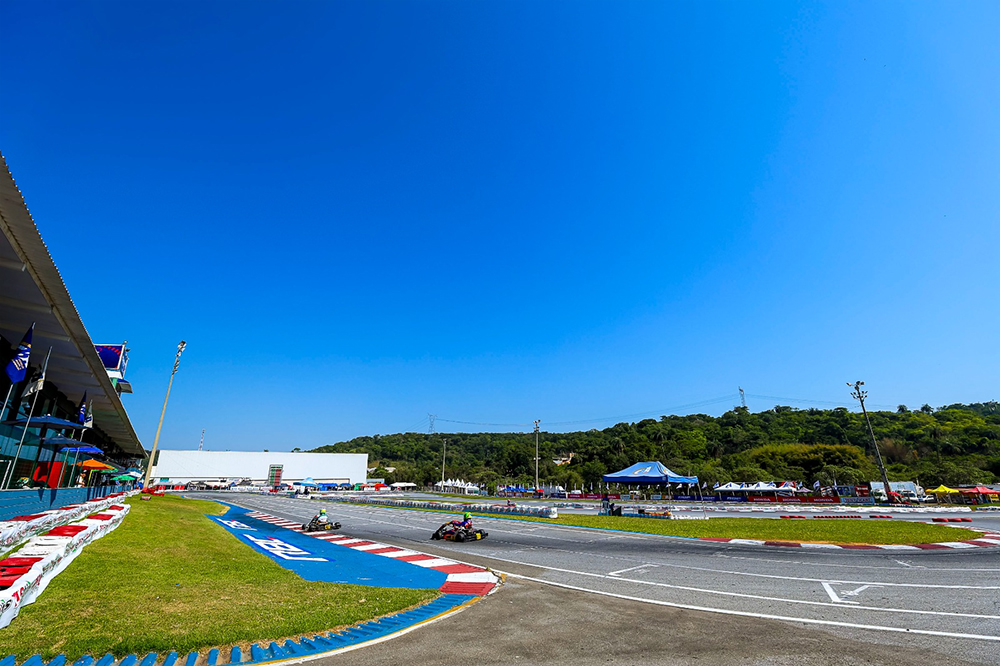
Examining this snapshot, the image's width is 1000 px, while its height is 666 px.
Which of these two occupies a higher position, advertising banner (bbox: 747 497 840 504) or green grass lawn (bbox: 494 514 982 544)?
advertising banner (bbox: 747 497 840 504)

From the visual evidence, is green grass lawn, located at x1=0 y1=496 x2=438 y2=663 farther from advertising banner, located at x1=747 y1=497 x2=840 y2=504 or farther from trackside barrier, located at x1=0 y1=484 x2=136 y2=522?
advertising banner, located at x1=747 y1=497 x2=840 y2=504

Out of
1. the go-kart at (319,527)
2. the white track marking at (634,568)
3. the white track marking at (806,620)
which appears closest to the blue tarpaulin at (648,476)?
the go-kart at (319,527)

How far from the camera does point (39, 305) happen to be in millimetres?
15664

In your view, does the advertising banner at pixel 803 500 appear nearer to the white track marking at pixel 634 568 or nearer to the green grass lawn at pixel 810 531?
the green grass lawn at pixel 810 531

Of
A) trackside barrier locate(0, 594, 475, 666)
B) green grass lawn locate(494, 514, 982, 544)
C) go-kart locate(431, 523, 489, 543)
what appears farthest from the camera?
go-kart locate(431, 523, 489, 543)

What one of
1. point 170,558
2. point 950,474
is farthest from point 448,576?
point 950,474

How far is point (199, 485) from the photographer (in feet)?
399

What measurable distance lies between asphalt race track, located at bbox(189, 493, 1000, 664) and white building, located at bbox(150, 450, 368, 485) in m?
129

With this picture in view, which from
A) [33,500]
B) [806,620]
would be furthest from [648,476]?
[33,500]

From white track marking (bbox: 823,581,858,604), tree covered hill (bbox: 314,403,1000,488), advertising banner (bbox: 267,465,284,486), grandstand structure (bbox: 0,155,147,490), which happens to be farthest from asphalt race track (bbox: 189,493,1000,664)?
advertising banner (bbox: 267,465,284,486)

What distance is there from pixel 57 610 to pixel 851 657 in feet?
40.6

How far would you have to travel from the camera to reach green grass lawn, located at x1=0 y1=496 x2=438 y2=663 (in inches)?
269

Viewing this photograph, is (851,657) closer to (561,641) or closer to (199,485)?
(561,641)

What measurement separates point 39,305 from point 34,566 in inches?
451
